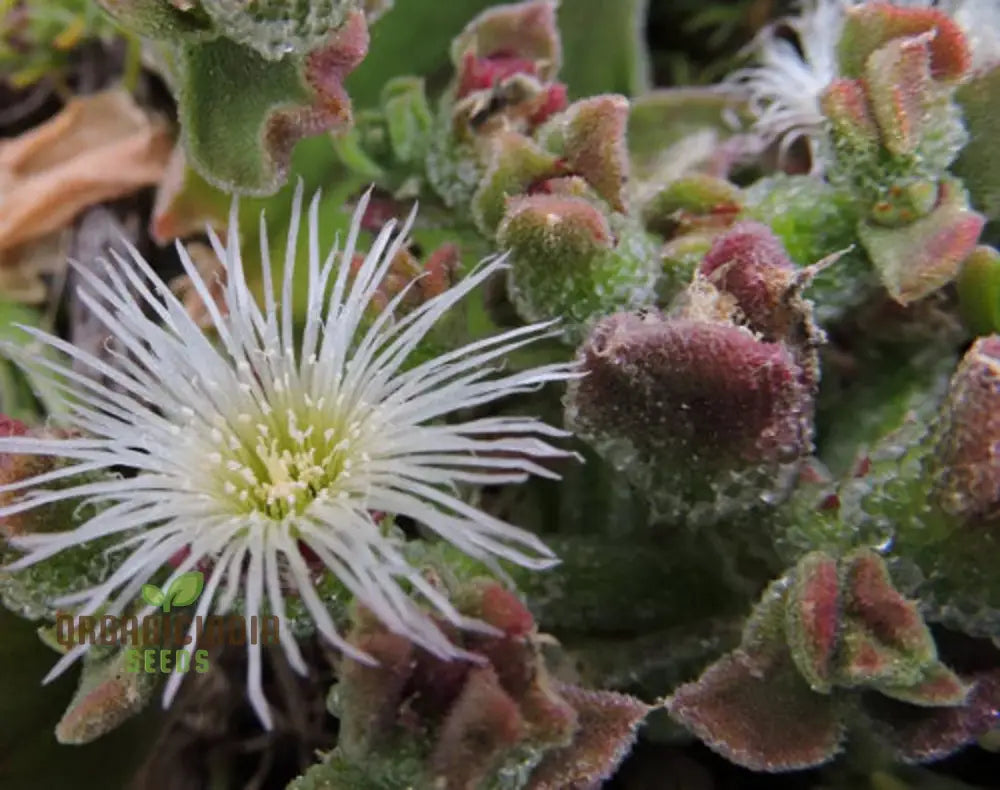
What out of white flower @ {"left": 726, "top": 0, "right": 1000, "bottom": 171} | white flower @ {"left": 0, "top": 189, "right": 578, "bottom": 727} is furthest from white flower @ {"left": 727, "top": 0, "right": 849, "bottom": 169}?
white flower @ {"left": 0, "top": 189, "right": 578, "bottom": 727}

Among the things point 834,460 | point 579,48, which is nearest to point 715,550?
point 834,460

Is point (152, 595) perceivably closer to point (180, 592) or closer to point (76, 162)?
point (180, 592)

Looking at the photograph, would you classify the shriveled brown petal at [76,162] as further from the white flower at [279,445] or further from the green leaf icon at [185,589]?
the green leaf icon at [185,589]

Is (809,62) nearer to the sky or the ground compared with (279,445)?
nearer to the sky

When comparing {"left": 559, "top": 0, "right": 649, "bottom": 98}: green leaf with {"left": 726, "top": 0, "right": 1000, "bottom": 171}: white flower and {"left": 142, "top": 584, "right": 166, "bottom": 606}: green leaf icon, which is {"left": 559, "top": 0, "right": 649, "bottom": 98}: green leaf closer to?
{"left": 726, "top": 0, "right": 1000, "bottom": 171}: white flower

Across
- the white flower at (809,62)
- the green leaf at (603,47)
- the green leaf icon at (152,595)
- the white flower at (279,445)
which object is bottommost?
the green leaf icon at (152,595)

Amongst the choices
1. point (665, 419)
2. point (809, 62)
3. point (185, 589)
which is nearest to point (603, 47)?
point (809, 62)

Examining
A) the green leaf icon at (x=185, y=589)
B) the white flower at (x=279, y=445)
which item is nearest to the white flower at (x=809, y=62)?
the white flower at (x=279, y=445)
